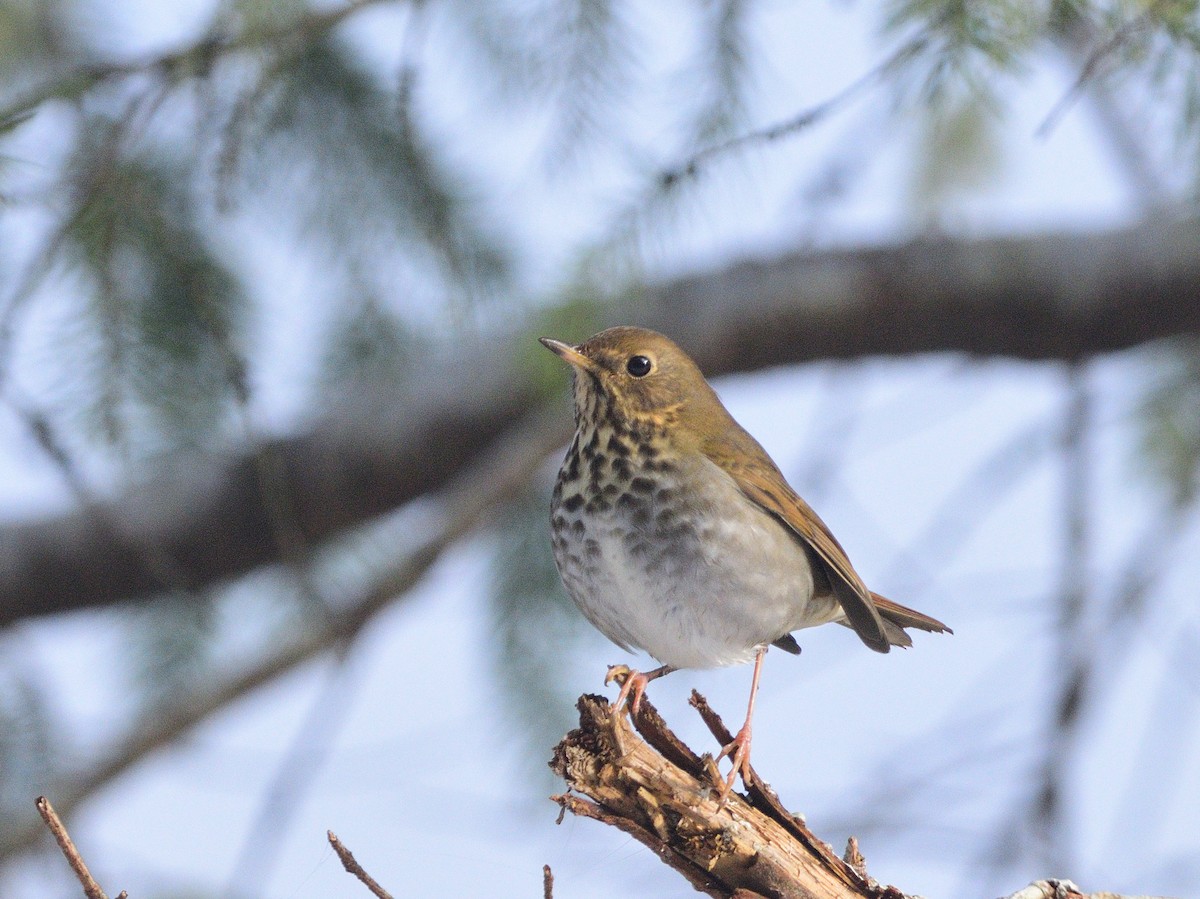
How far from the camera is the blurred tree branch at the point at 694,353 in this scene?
9.45 ft

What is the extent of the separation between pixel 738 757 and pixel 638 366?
717 millimetres

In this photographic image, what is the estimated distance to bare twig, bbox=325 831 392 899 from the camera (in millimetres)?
1177

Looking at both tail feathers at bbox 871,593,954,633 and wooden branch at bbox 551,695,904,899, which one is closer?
wooden branch at bbox 551,695,904,899

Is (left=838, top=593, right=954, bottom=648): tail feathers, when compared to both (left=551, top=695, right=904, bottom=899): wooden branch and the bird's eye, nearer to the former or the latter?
the bird's eye

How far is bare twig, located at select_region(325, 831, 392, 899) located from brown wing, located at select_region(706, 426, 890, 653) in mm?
966

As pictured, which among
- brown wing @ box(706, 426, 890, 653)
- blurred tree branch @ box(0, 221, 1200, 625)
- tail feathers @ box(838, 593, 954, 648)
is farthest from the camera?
blurred tree branch @ box(0, 221, 1200, 625)

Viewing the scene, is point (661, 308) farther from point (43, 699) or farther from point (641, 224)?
point (43, 699)

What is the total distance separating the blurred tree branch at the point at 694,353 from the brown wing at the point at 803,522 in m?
0.79

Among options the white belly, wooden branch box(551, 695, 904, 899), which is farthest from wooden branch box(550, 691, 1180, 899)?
the white belly

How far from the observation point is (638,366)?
2150 mm

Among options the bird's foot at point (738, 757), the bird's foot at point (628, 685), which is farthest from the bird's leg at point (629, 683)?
the bird's foot at point (738, 757)

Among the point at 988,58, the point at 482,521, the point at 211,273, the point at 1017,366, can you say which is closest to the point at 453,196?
the point at 211,273

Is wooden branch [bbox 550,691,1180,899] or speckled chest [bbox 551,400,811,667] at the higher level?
speckled chest [bbox 551,400,811,667]

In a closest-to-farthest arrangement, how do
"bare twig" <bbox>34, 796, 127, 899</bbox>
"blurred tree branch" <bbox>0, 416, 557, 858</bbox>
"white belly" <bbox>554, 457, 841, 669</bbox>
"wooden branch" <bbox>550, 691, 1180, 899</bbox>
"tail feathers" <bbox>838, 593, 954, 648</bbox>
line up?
"bare twig" <bbox>34, 796, 127, 899</bbox>, "wooden branch" <bbox>550, 691, 1180, 899</bbox>, "white belly" <bbox>554, 457, 841, 669</bbox>, "tail feathers" <bbox>838, 593, 954, 648</bbox>, "blurred tree branch" <bbox>0, 416, 557, 858</bbox>
